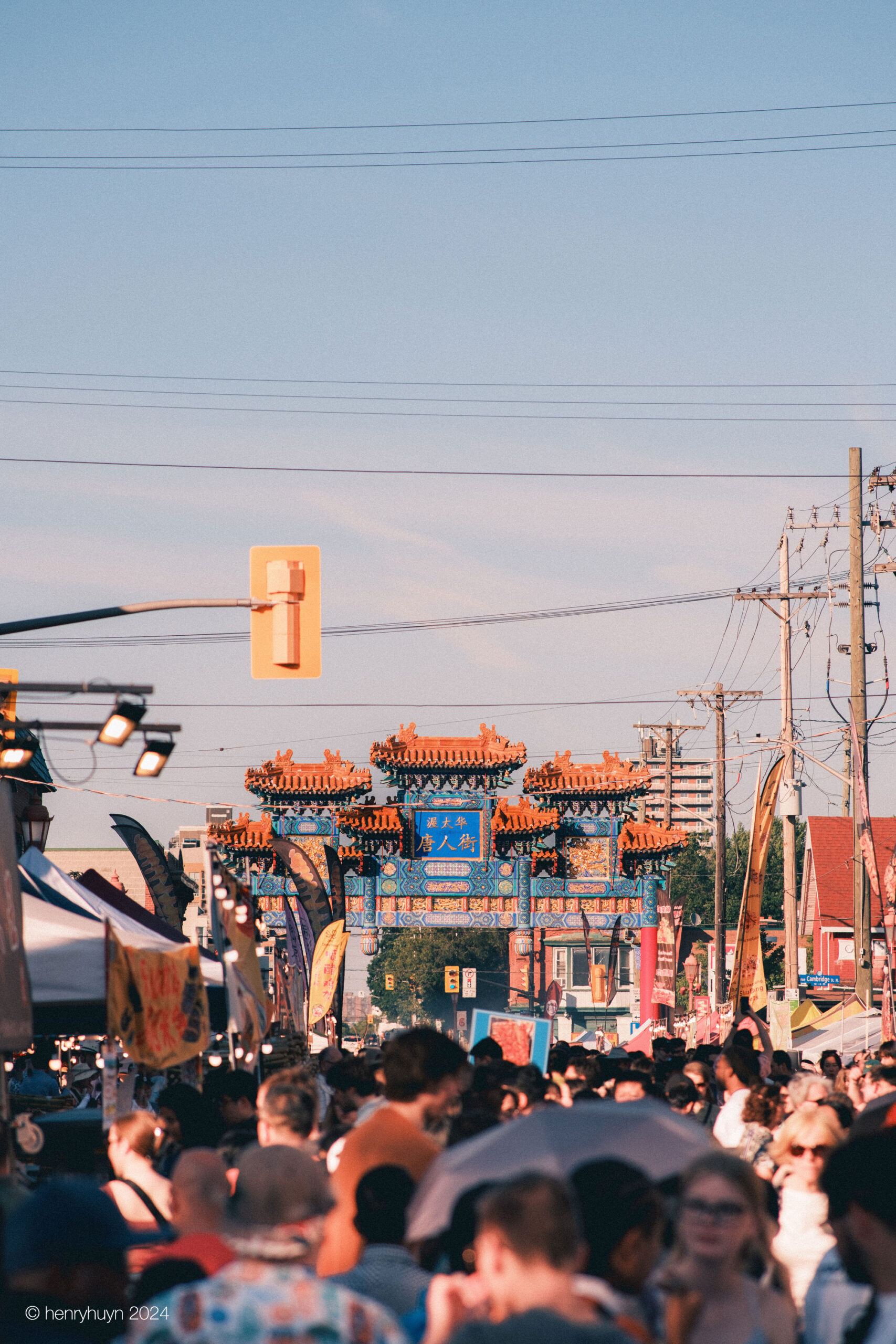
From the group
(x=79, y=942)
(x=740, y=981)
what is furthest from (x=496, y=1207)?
(x=740, y=981)

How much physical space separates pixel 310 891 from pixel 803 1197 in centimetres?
2274

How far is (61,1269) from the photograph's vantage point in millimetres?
3629

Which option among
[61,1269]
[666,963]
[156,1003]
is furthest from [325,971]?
[61,1269]

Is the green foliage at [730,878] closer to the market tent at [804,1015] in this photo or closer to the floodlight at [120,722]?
the market tent at [804,1015]

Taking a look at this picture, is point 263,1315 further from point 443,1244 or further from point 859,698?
point 859,698

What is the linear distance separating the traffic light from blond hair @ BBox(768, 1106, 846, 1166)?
19.8ft

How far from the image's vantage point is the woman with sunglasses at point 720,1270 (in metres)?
4.15

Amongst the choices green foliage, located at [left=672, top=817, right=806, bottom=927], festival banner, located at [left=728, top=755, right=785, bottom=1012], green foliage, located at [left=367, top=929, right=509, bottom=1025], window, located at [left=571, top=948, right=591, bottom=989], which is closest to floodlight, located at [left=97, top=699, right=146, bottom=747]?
festival banner, located at [left=728, top=755, right=785, bottom=1012]

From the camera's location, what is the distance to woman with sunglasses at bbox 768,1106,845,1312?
6309 millimetres

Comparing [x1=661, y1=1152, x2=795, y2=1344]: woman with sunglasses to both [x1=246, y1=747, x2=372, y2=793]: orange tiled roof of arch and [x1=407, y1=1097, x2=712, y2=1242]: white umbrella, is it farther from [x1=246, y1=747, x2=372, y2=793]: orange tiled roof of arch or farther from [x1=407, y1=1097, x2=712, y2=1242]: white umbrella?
[x1=246, y1=747, x2=372, y2=793]: orange tiled roof of arch

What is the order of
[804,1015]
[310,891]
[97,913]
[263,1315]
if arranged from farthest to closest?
[804,1015] → [310,891] → [97,913] → [263,1315]

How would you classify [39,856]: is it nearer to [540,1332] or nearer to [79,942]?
[79,942]

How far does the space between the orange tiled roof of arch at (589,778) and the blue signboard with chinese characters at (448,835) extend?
1964mm

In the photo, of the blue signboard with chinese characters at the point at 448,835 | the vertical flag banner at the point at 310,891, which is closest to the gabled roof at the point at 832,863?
the blue signboard with chinese characters at the point at 448,835
